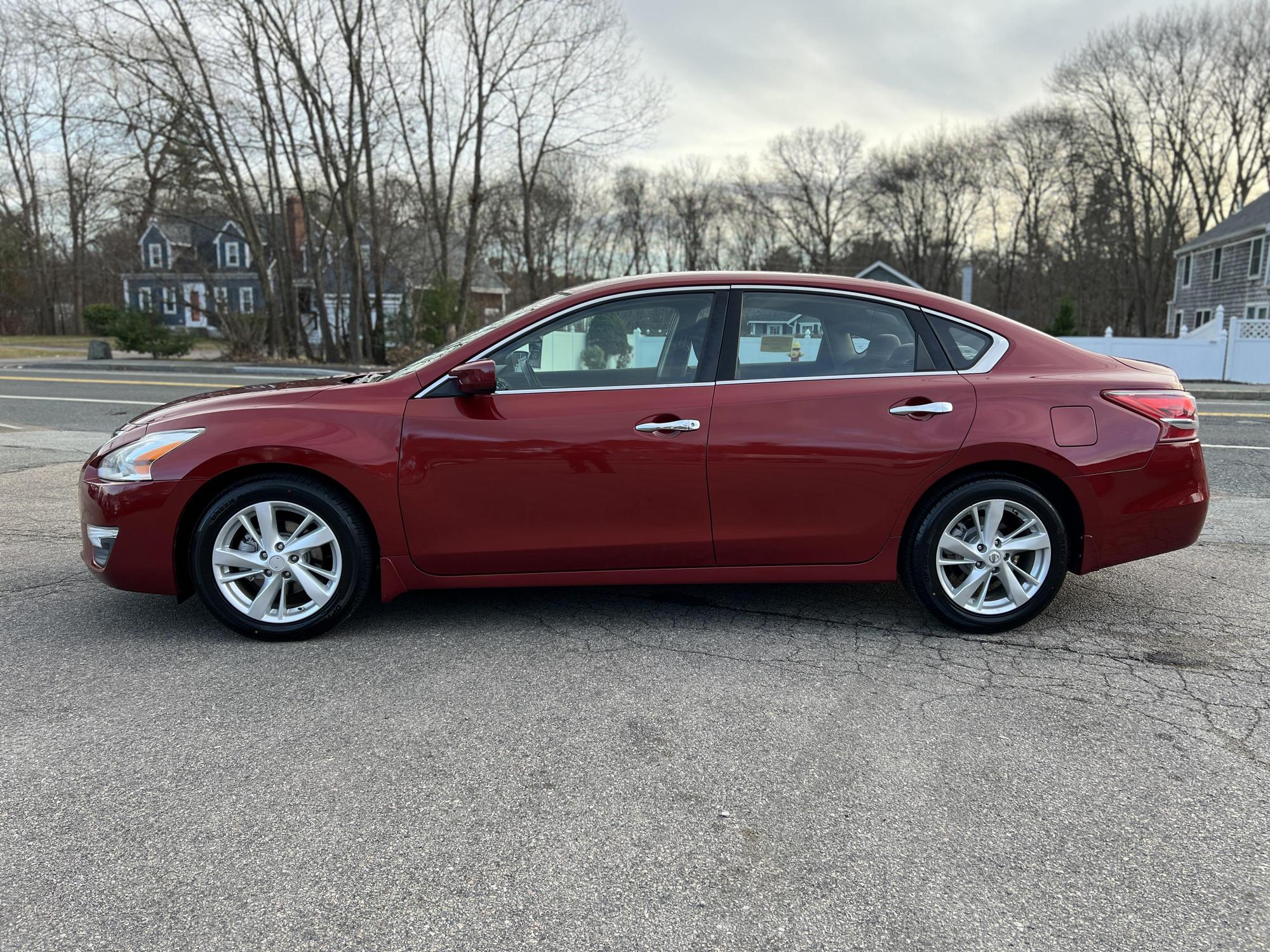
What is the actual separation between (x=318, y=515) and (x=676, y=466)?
153 cm

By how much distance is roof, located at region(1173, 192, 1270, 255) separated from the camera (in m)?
30.7

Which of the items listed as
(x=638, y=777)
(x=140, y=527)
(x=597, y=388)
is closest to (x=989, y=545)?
(x=597, y=388)

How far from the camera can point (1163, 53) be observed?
1522 inches

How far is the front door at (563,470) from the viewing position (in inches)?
152

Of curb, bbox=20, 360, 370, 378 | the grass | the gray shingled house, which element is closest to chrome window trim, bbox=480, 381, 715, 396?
curb, bbox=20, 360, 370, 378

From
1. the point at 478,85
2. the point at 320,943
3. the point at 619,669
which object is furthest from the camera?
the point at 478,85

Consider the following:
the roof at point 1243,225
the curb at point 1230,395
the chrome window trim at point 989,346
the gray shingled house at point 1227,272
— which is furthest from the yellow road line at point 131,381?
the roof at point 1243,225

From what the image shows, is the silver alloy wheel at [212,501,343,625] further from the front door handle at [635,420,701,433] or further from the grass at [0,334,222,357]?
the grass at [0,334,222,357]

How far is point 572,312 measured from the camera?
4062 mm

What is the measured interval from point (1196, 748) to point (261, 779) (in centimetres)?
302

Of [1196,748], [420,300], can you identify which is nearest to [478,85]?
[420,300]

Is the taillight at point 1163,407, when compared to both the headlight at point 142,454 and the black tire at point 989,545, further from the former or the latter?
the headlight at point 142,454

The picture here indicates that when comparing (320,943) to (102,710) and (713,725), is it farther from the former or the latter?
(102,710)

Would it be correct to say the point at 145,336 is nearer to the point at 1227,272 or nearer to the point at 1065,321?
the point at 1065,321
